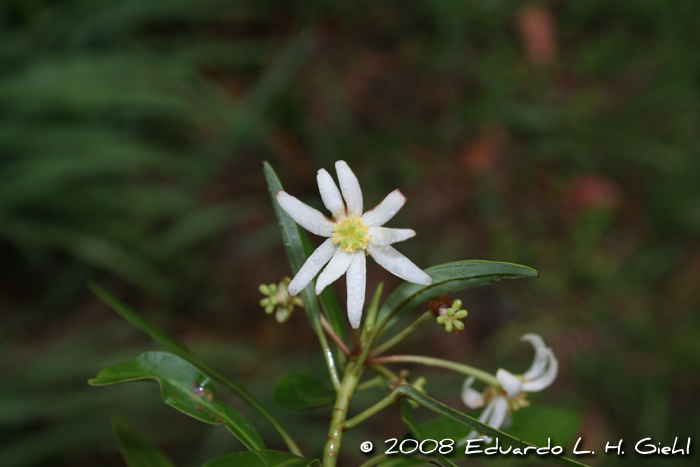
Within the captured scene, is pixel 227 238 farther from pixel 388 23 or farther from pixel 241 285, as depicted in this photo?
pixel 388 23

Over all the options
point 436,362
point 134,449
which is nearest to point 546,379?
point 436,362

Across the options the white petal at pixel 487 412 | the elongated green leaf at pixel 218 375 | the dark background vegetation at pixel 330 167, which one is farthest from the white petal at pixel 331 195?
the dark background vegetation at pixel 330 167

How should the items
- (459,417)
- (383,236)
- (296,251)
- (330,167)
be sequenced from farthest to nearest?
(330,167)
(296,251)
(383,236)
(459,417)

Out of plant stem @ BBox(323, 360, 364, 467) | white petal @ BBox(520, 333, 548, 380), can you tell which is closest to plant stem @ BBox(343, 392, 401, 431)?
plant stem @ BBox(323, 360, 364, 467)

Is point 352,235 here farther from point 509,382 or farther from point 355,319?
point 509,382

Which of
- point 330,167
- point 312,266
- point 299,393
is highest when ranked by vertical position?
point 330,167

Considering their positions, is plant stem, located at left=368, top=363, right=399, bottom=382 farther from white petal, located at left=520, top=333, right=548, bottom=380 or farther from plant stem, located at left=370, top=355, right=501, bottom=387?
white petal, located at left=520, top=333, right=548, bottom=380
